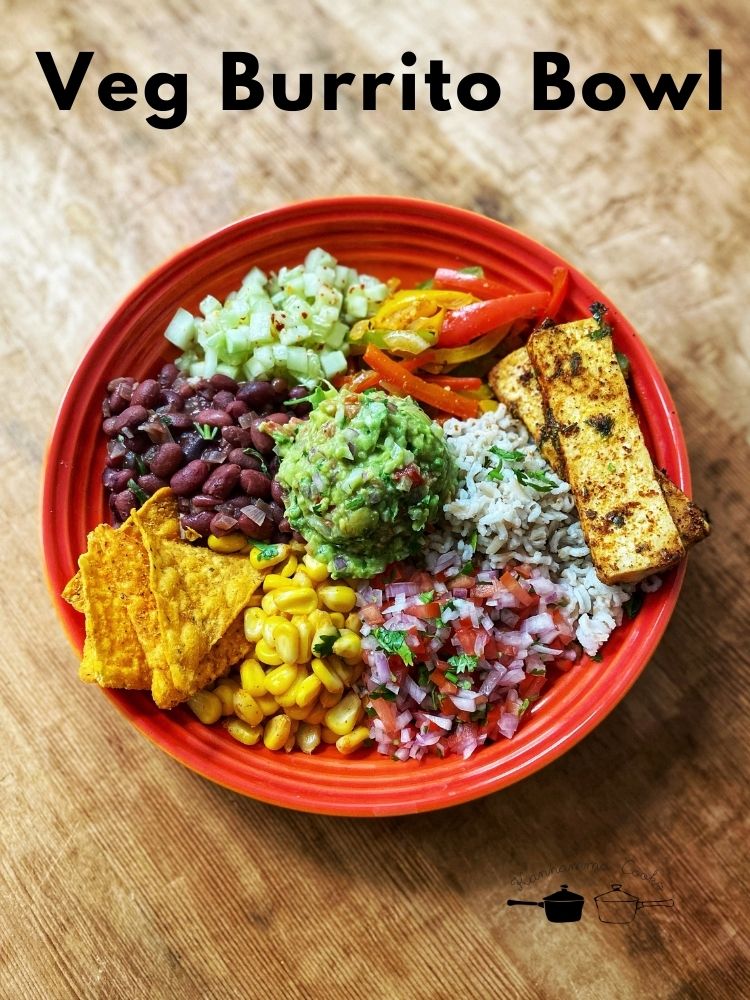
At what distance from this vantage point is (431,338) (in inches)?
132

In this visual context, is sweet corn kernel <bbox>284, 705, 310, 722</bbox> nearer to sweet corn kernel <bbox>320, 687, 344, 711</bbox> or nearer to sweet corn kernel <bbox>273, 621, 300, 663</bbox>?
sweet corn kernel <bbox>320, 687, 344, 711</bbox>

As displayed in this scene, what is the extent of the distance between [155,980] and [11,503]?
2031 mm

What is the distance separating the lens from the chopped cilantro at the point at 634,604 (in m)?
3.25

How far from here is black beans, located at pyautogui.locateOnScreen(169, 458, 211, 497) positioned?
3.24m

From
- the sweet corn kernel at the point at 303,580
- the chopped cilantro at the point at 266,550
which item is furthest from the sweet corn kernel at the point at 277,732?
the chopped cilantro at the point at 266,550

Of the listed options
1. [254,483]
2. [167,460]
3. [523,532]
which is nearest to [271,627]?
[254,483]

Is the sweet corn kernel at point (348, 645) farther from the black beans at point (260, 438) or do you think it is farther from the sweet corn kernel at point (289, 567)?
the black beans at point (260, 438)

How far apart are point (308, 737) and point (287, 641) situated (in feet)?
1.46

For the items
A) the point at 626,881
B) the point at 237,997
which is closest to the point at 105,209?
the point at 237,997

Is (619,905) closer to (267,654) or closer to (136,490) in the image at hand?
(267,654)

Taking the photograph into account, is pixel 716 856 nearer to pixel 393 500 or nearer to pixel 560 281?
pixel 393 500

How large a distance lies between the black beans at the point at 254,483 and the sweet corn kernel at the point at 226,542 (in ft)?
0.58

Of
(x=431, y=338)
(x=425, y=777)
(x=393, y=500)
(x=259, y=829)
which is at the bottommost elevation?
(x=259, y=829)

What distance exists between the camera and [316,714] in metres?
3.26
